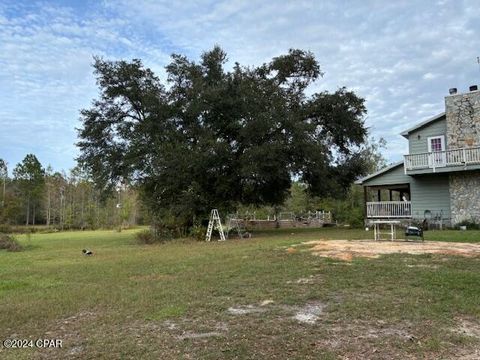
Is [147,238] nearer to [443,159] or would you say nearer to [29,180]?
[443,159]

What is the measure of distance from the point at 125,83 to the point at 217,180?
28.5ft

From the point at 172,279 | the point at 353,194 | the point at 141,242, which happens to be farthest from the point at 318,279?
the point at 353,194

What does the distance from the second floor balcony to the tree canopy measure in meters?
4.86

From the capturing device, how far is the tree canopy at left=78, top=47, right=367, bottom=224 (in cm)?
2373

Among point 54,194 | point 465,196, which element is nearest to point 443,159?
point 465,196

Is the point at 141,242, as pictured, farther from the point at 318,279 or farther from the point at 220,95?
the point at 318,279

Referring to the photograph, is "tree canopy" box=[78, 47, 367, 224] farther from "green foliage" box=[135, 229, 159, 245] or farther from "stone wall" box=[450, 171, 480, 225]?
"stone wall" box=[450, 171, 480, 225]

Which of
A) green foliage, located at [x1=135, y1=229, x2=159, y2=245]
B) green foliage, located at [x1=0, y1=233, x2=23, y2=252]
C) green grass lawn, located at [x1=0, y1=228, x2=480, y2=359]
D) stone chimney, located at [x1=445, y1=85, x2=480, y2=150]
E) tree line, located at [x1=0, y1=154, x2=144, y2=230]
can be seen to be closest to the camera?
green grass lawn, located at [x1=0, y1=228, x2=480, y2=359]

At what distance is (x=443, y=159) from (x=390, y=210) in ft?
14.2

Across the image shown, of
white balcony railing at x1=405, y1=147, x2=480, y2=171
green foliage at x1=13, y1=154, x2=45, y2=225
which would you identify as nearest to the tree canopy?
white balcony railing at x1=405, y1=147, x2=480, y2=171

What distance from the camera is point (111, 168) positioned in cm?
2742

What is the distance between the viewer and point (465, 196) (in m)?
22.1

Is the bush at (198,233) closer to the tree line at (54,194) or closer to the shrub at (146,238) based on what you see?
the shrub at (146,238)

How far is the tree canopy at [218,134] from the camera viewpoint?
2373 cm
